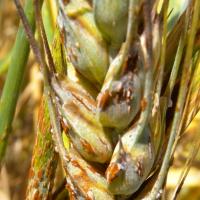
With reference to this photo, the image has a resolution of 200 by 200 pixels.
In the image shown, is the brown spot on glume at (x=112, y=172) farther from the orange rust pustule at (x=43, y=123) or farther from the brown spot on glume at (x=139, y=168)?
the orange rust pustule at (x=43, y=123)

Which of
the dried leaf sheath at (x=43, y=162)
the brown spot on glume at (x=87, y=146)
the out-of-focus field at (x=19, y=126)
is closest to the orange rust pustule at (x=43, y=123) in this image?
the dried leaf sheath at (x=43, y=162)

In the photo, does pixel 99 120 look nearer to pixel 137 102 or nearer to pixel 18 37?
pixel 137 102

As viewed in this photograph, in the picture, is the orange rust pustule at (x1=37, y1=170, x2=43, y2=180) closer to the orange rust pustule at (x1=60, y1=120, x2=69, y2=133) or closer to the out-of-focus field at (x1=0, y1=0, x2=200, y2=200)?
the orange rust pustule at (x1=60, y1=120, x2=69, y2=133)

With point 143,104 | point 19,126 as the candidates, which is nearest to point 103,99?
point 143,104

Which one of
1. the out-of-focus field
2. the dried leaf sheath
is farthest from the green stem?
the out-of-focus field

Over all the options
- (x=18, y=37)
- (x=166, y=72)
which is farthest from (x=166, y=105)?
(x=18, y=37)

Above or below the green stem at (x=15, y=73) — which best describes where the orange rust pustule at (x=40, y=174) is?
below

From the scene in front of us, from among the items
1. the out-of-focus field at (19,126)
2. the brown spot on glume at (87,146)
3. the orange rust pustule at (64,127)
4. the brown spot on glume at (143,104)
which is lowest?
the out-of-focus field at (19,126)

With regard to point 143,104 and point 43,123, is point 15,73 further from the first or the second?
point 143,104

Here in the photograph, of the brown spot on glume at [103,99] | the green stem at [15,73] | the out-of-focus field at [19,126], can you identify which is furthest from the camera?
the out-of-focus field at [19,126]
